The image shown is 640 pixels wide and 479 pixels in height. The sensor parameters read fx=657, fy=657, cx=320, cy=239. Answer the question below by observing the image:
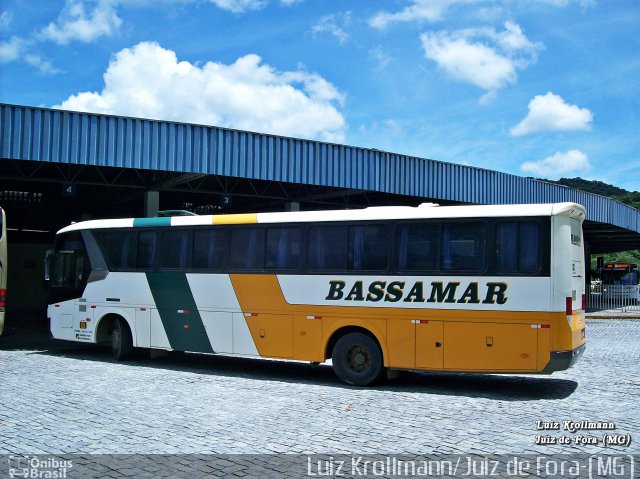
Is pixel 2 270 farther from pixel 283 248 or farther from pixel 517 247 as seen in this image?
pixel 517 247

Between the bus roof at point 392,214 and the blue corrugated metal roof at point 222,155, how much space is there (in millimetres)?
4367

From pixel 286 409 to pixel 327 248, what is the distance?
3507mm

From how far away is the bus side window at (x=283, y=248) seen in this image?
11.9m

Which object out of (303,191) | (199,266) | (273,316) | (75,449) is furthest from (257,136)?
(75,449)

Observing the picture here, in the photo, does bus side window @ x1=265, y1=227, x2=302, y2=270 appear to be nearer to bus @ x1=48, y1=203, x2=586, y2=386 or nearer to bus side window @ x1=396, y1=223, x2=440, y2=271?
bus @ x1=48, y1=203, x2=586, y2=386

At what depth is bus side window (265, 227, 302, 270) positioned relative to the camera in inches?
467

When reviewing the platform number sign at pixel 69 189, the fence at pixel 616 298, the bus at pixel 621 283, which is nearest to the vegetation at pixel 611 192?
the bus at pixel 621 283

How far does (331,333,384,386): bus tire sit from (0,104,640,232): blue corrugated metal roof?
9260 millimetres

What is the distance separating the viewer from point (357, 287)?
11.2 m

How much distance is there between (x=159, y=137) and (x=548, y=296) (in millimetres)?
12205

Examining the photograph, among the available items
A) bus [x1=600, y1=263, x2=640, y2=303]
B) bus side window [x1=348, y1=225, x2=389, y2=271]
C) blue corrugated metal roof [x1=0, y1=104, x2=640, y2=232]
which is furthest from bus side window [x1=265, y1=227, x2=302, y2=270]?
bus [x1=600, y1=263, x2=640, y2=303]

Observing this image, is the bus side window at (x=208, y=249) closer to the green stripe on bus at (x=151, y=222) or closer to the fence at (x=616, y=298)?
the green stripe on bus at (x=151, y=222)

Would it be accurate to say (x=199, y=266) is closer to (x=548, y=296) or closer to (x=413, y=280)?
(x=413, y=280)

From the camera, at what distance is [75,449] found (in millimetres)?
6727
